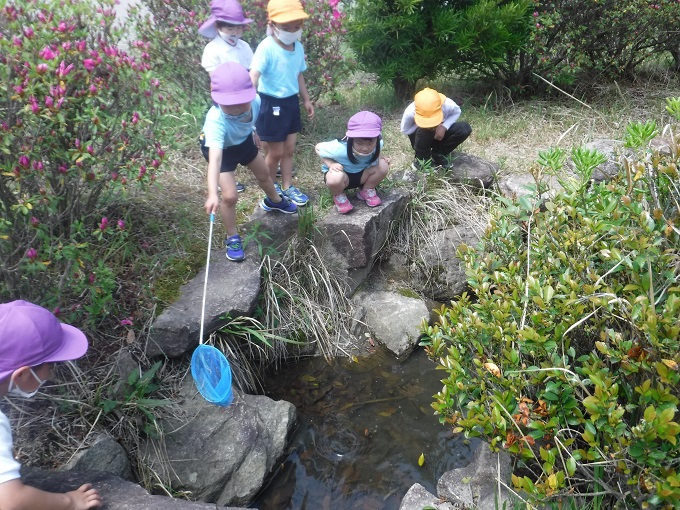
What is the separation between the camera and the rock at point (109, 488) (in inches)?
82.0

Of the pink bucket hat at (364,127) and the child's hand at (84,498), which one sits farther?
the pink bucket hat at (364,127)

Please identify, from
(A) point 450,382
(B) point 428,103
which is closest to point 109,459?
(A) point 450,382

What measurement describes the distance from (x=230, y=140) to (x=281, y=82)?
0.78m

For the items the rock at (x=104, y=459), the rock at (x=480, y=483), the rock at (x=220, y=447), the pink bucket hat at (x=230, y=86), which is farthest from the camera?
the pink bucket hat at (x=230, y=86)

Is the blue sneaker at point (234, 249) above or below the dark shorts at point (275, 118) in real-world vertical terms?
below

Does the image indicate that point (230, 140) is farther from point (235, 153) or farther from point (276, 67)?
point (276, 67)

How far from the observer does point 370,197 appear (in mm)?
3934

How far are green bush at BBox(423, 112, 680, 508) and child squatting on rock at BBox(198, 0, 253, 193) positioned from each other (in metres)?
2.43

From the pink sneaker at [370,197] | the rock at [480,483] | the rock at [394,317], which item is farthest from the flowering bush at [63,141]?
the rock at [480,483]

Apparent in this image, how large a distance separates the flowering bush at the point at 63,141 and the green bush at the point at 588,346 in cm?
173

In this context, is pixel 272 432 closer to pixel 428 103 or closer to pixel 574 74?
pixel 428 103

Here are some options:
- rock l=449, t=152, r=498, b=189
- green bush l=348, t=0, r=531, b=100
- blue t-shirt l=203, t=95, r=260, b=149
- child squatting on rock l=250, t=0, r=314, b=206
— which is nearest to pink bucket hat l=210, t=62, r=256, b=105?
blue t-shirt l=203, t=95, r=260, b=149

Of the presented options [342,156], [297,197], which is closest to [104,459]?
[297,197]

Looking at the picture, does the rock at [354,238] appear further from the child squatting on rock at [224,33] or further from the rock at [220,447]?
the child squatting on rock at [224,33]
